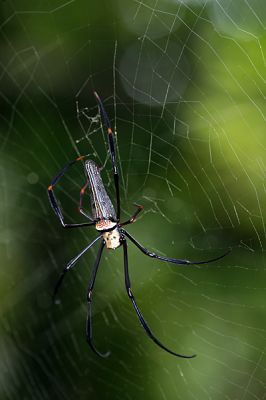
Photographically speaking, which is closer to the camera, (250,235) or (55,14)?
(250,235)

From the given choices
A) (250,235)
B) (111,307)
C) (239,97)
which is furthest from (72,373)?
(239,97)

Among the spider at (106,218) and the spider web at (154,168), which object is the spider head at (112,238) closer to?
the spider at (106,218)

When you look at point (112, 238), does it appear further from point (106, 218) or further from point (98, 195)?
point (98, 195)

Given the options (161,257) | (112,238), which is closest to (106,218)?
(112,238)

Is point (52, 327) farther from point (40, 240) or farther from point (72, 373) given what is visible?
point (40, 240)

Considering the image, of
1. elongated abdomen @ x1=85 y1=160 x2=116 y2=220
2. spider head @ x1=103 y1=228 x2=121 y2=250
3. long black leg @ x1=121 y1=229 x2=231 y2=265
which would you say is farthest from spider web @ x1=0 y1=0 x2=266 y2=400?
elongated abdomen @ x1=85 y1=160 x2=116 y2=220
